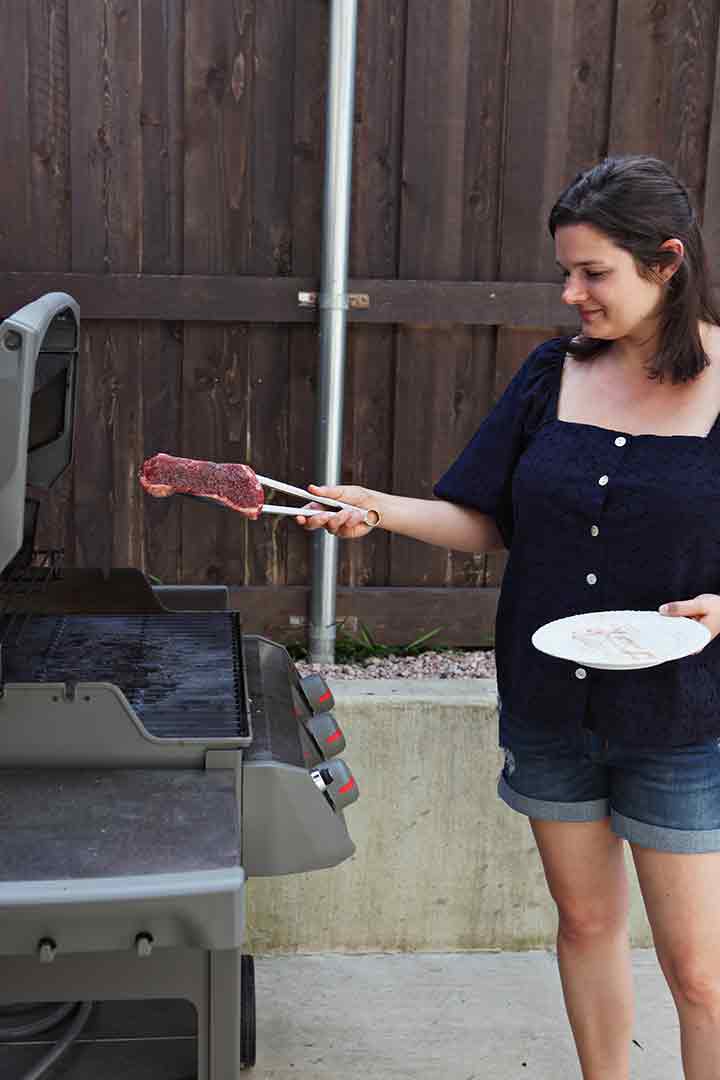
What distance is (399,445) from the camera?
11.8 feet

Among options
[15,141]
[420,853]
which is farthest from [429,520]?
[15,141]

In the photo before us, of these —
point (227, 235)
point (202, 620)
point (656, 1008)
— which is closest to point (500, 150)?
point (227, 235)

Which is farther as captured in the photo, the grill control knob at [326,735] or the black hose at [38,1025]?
the black hose at [38,1025]

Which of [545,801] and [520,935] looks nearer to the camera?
[545,801]

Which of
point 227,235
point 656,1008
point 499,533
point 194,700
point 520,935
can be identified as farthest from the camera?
point 227,235

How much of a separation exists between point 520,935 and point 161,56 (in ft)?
8.35

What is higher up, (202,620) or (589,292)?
(589,292)

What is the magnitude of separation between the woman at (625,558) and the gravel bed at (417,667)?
130 cm

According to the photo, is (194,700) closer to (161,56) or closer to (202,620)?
(202,620)

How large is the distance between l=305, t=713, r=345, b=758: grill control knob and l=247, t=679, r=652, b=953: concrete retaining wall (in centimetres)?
104

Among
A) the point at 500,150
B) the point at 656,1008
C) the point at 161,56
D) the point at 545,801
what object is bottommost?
the point at 656,1008

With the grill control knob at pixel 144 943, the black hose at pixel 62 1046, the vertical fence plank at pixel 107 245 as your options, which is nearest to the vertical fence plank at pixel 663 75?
the vertical fence plank at pixel 107 245

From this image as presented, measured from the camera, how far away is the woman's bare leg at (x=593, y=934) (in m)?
2.12

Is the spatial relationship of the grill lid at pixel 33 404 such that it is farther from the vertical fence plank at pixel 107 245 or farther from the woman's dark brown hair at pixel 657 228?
the vertical fence plank at pixel 107 245
